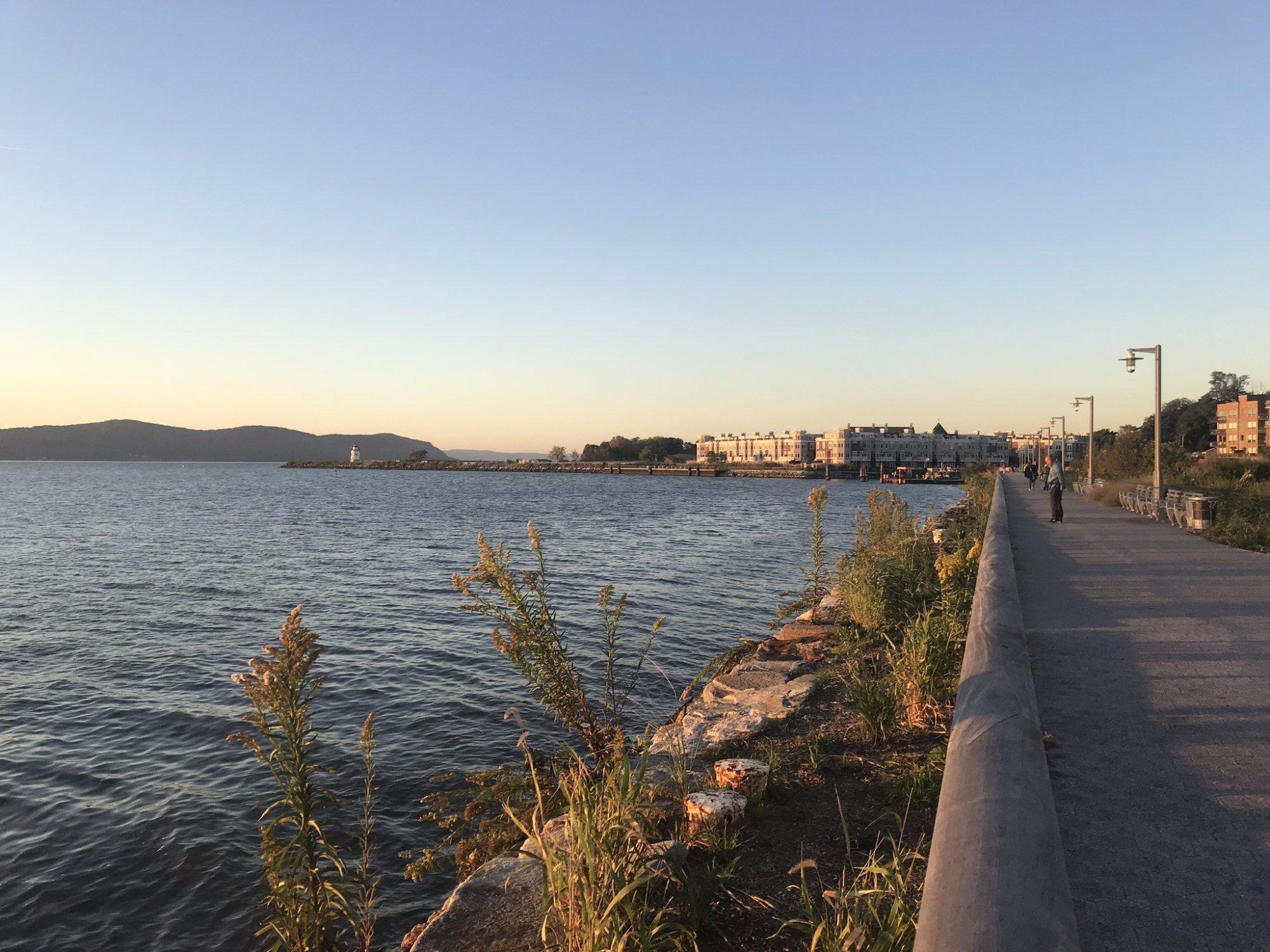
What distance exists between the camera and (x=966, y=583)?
1058 centimetres

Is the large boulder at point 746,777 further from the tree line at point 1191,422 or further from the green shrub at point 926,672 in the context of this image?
the tree line at point 1191,422

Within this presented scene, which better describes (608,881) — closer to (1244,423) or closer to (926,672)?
(926,672)

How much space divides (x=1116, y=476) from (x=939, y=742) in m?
39.9

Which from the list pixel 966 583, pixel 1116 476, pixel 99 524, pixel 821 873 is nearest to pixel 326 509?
pixel 99 524

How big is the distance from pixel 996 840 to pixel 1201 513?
60.7 feet

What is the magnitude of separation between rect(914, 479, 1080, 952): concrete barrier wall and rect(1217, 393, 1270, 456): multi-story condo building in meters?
118

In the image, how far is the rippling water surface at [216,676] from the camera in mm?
6652

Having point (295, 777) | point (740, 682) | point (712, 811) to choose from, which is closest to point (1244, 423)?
point (740, 682)

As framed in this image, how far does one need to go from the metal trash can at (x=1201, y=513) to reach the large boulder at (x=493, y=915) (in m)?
18.3

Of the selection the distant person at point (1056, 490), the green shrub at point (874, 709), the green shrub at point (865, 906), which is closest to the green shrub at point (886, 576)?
the green shrub at point (874, 709)

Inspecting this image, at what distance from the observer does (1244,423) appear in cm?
10775

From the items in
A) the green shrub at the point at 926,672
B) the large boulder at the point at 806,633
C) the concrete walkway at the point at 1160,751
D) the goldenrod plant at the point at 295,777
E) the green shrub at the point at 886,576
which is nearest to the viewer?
the concrete walkway at the point at 1160,751

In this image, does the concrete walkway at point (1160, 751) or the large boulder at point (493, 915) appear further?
the large boulder at point (493, 915)

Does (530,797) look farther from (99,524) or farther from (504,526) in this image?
(99,524)
